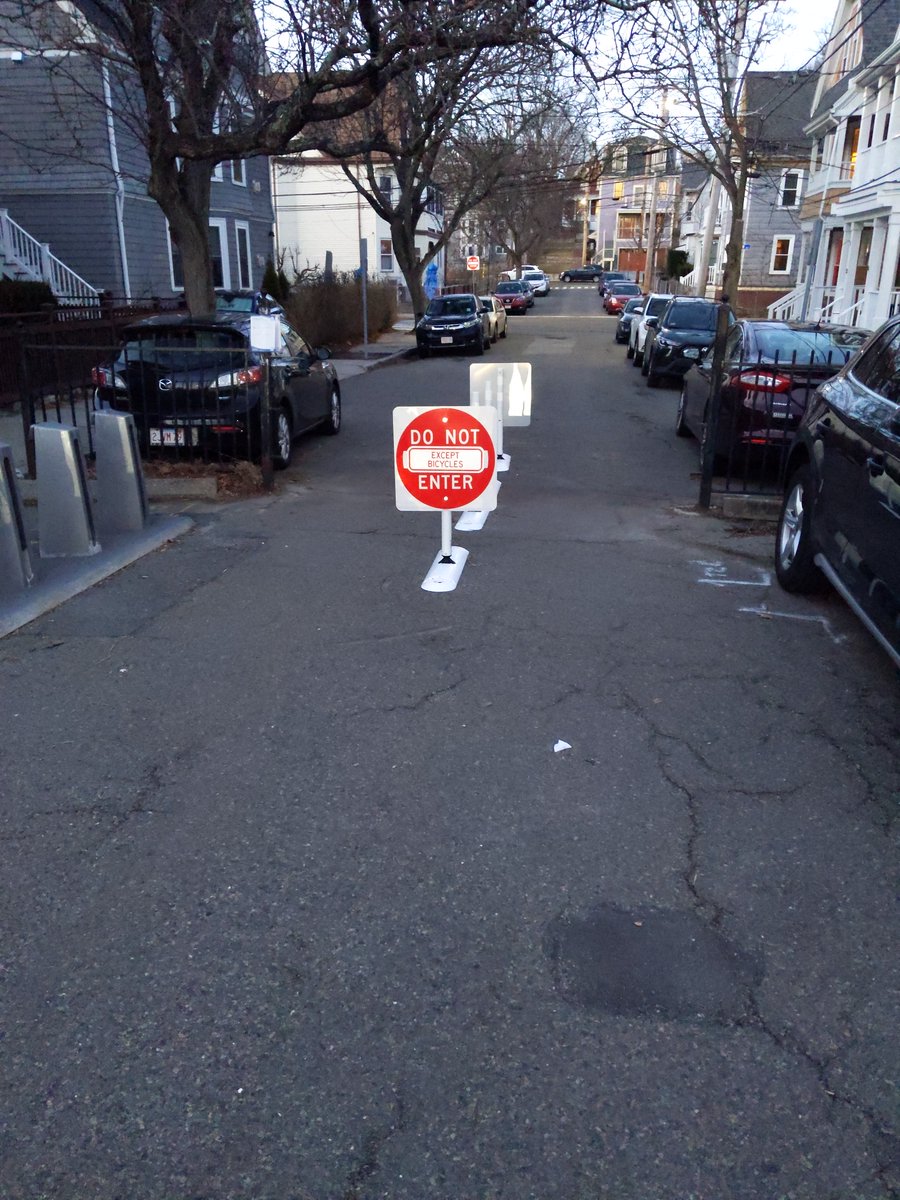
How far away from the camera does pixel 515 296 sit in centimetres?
5253

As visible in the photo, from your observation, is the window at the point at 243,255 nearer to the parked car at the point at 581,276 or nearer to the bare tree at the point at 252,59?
the bare tree at the point at 252,59

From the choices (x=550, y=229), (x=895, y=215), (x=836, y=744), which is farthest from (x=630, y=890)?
(x=550, y=229)

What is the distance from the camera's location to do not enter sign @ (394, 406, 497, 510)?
20.9 ft

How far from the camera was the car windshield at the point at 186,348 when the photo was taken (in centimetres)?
977

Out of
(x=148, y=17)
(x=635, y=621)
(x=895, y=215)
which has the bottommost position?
(x=635, y=621)

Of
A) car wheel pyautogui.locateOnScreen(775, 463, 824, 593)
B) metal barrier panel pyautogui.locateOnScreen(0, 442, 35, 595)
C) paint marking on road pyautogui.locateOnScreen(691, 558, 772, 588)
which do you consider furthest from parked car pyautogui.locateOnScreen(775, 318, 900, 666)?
metal barrier panel pyautogui.locateOnScreen(0, 442, 35, 595)

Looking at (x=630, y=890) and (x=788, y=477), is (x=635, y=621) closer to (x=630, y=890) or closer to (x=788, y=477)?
(x=788, y=477)

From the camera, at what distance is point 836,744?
4711 millimetres

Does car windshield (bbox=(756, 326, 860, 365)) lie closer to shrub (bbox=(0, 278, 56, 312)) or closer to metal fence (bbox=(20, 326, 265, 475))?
metal fence (bbox=(20, 326, 265, 475))

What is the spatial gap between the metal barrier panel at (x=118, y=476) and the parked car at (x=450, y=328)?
66.0ft

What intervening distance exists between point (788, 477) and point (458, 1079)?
5885mm

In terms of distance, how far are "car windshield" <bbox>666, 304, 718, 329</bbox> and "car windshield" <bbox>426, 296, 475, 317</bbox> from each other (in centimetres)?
898

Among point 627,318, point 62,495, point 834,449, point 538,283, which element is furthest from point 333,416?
point 538,283

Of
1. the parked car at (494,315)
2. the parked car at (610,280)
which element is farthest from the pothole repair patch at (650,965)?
the parked car at (610,280)
